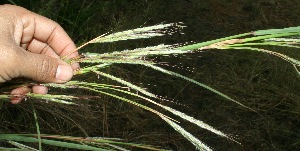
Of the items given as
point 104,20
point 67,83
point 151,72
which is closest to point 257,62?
point 151,72

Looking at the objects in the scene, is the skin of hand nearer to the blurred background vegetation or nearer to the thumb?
the thumb

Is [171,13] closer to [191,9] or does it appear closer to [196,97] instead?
[191,9]

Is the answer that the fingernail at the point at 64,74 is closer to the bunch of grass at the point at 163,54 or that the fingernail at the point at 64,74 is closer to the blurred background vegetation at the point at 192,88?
the bunch of grass at the point at 163,54

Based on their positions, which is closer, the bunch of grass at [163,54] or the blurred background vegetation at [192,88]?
the bunch of grass at [163,54]

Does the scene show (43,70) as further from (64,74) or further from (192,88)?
(192,88)

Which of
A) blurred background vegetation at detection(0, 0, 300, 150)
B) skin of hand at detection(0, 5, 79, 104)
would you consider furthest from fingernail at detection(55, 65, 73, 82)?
blurred background vegetation at detection(0, 0, 300, 150)

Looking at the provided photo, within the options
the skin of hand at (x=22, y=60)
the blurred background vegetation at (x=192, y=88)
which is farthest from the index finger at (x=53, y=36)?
the blurred background vegetation at (x=192, y=88)

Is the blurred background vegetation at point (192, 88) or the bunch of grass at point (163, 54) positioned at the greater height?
the bunch of grass at point (163, 54)

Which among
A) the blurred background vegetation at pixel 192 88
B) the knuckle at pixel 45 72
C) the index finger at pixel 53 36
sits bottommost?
the blurred background vegetation at pixel 192 88
